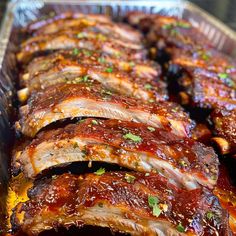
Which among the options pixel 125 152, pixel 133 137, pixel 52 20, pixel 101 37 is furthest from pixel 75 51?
pixel 125 152

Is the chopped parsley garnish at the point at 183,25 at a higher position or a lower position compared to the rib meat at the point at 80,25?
higher

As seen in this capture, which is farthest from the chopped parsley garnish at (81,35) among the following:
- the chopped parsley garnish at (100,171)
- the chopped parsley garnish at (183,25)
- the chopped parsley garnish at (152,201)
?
the chopped parsley garnish at (152,201)

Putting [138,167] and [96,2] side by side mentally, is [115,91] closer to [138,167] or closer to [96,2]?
[138,167]

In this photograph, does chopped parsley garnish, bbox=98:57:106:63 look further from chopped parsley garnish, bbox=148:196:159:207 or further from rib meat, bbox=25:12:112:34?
chopped parsley garnish, bbox=148:196:159:207

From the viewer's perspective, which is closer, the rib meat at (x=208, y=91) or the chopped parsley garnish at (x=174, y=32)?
the rib meat at (x=208, y=91)

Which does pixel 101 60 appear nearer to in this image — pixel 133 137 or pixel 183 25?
pixel 133 137

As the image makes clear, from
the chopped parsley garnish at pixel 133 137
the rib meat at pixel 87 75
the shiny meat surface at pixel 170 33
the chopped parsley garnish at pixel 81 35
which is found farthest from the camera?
the shiny meat surface at pixel 170 33


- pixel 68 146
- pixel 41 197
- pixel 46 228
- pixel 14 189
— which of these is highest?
pixel 68 146

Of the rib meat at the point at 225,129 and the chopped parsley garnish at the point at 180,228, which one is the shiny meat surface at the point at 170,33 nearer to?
the rib meat at the point at 225,129

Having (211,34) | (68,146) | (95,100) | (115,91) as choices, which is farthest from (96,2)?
(68,146)
